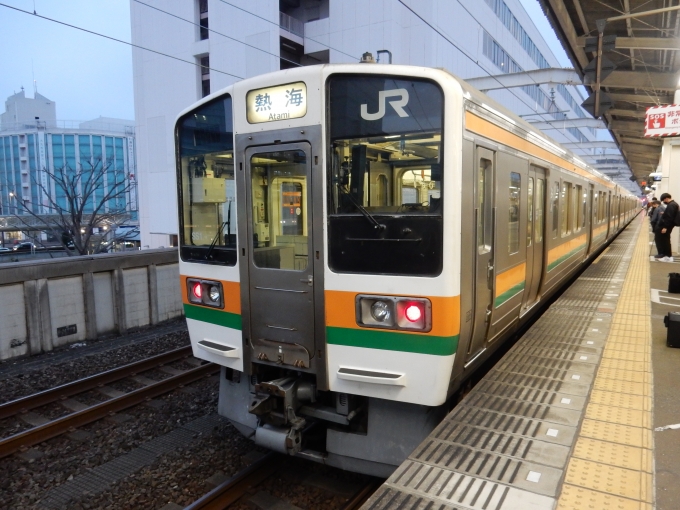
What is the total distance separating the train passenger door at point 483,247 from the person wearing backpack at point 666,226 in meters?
8.85

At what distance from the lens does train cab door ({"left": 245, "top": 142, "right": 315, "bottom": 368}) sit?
3.53 metres

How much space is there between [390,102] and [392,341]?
1.47 metres

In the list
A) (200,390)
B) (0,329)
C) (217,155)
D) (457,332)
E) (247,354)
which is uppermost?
(217,155)

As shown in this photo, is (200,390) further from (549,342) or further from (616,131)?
(616,131)

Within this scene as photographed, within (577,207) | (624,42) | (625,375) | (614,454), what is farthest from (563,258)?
(624,42)

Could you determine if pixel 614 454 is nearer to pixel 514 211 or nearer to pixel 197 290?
pixel 514 211

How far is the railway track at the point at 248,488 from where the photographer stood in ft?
12.0

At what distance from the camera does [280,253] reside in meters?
3.70

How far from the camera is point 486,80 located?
1555cm

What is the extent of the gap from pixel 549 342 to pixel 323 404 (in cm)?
269

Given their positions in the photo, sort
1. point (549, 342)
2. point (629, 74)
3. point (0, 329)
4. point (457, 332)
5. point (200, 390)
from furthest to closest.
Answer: point (629, 74) < point (0, 329) < point (200, 390) < point (549, 342) < point (457, 332)

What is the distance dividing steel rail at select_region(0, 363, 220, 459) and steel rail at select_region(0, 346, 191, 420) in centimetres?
69

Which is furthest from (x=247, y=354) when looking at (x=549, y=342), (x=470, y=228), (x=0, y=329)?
(x=0, y=329)

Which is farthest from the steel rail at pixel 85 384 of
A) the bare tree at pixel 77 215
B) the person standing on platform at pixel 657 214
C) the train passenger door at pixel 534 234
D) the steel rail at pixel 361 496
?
the bare tree at pixel 77 215
